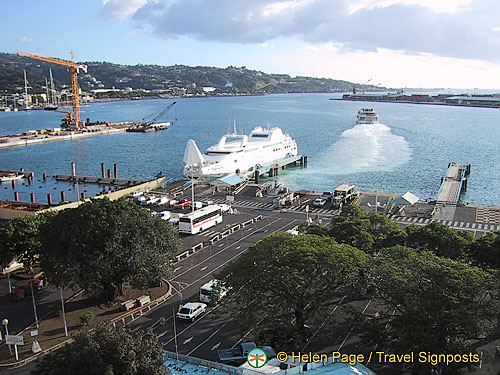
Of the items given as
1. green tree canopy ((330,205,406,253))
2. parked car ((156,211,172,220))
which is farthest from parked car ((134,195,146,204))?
green tree canopy ((330,205,406,253))

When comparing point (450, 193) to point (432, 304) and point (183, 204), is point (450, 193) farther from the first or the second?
point (432, 304)

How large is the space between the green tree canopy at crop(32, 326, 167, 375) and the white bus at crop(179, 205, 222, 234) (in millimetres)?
18855

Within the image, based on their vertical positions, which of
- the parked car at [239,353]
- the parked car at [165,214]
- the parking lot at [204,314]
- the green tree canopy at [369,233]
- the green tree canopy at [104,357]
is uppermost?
the green tree canopy at [104,357]

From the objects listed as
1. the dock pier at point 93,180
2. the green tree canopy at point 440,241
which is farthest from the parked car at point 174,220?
the dock pier at point 93,180

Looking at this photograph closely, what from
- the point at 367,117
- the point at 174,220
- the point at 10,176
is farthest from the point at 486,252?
the point at 367,117

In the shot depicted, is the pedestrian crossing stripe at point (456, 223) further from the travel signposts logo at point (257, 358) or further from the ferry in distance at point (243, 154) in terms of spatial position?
the travel signposts logo at point (257, 358)

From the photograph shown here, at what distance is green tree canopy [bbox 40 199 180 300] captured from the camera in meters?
19.8

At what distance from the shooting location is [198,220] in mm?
32156

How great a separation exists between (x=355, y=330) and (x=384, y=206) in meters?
23.7

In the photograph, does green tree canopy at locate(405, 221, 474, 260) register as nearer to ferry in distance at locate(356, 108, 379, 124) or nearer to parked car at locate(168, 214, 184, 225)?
parked car at locate(168, 214, 184, 225)

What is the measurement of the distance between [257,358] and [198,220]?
18.0 metres

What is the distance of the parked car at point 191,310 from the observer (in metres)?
19.3

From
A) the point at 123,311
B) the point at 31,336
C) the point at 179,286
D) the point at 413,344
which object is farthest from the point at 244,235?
the point at 413,344

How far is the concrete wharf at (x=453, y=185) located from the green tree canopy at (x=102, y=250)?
97.1ft
